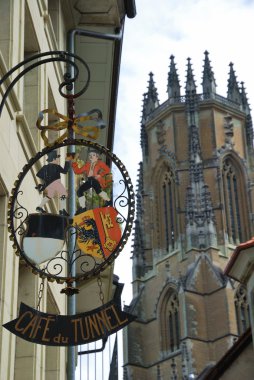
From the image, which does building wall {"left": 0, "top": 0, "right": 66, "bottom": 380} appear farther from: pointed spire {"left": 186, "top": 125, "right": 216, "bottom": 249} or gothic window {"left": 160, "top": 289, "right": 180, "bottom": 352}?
pointed spire {"left": 186, "top": 125, "right": 216, "bottom": 249}

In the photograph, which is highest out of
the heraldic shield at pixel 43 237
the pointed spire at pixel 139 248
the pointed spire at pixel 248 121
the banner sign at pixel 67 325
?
the pointed spire at pixel 248 121

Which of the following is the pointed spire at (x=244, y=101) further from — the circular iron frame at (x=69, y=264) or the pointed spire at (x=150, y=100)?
the circular iron frame at (x=69, y=264)

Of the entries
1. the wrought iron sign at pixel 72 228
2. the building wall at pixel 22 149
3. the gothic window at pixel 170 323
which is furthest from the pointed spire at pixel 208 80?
the wrought iron sign at pixel 72 228

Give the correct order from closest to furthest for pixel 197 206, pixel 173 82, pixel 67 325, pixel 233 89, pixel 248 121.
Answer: pixel 67 325
pixel 197 206
pixel 248 121
pixel 173 82
pixel 233 89

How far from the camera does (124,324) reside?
5.48 metres

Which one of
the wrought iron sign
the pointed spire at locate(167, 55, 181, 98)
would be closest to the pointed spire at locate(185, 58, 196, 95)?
the pointed spire at locate(167, 55, 181, 98)

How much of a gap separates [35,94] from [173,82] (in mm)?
66778

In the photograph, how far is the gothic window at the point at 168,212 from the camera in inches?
2707

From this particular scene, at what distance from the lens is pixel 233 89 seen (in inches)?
3012

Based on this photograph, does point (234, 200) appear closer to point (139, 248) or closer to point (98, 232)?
point (139, 248)

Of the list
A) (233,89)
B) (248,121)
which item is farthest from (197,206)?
(233,89)

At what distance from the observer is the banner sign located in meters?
5.30

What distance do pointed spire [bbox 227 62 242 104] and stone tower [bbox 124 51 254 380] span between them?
4.2 inches

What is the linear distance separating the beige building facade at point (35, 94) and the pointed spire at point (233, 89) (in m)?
61.2
